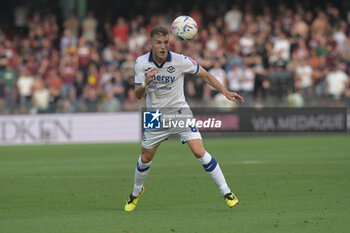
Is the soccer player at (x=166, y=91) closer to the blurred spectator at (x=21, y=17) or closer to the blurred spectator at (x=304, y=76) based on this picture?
the blurred spectator at (x=304, y=76)

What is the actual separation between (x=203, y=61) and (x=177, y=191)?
13.7 metres

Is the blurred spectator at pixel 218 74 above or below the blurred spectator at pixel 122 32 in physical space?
below

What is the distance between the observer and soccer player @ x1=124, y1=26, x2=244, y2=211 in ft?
28.9

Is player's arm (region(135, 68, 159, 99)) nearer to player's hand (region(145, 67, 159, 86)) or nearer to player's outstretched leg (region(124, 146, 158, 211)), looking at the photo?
player's hand (region(145, 67, 159, 86))

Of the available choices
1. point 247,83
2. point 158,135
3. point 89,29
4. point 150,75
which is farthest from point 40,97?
point 150,75

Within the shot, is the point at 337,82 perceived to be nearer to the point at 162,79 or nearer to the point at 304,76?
the point at 304,76

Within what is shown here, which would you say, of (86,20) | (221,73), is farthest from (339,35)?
(86,20)

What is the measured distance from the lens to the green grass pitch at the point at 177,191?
7742mm

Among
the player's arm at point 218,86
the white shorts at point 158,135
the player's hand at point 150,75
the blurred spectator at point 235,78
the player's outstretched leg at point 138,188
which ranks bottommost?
the blurred spectator at point 235,78

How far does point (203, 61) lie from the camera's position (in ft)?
79.6

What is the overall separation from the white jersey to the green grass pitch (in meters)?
1.36

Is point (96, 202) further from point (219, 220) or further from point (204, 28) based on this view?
point (204, 28)

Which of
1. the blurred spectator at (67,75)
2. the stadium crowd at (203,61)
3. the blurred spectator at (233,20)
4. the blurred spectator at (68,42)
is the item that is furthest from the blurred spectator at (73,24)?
the blurred spectator at (233,20)

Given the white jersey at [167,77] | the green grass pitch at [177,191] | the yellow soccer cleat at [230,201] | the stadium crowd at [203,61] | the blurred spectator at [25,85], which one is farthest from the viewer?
the blurred spectator at [25,85]
